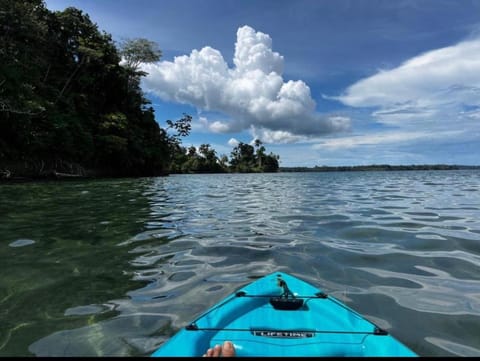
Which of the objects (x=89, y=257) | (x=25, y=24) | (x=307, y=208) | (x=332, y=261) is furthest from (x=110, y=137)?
(x=332, y=261)

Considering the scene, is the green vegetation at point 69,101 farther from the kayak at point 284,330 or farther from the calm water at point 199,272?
the kayak at point 284,330

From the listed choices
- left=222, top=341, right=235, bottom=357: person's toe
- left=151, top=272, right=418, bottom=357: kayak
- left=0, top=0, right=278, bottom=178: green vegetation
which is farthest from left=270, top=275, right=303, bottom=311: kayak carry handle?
left=0, top=0, right=278, bottom=178: green vegetation

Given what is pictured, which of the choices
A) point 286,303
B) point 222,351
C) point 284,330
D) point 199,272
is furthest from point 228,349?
point 199,272

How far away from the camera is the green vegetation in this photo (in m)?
20.0

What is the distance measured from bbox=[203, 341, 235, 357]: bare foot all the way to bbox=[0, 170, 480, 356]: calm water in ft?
1.97

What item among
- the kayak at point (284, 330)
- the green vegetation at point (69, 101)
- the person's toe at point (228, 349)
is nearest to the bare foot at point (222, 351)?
the person's toe at point (228, 349)

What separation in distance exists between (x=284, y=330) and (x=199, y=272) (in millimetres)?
1794

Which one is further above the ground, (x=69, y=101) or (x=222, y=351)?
(x=69, y=101)

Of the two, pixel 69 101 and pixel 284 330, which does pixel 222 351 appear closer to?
pixel 284 330

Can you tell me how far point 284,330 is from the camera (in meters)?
2.20

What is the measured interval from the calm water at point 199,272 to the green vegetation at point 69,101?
12.8 m

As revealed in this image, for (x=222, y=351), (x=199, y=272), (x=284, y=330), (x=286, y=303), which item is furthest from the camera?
(x=199, y=272)

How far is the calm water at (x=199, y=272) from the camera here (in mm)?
2377

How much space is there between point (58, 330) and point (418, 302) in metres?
3.48
